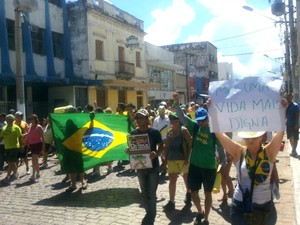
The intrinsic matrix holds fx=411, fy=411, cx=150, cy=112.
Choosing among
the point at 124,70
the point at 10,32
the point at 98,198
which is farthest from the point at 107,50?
the point at 98,198

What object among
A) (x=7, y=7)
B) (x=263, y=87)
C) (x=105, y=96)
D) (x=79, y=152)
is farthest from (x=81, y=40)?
(x=263, y=87)

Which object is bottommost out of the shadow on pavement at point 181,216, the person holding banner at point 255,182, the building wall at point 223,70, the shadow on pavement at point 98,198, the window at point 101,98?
the shadow on pavement at point 181,216

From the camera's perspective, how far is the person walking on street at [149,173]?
5469 mm

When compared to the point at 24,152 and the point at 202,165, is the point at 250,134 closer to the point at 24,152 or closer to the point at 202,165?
the point at 202,165

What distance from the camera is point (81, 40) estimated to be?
2486 cm

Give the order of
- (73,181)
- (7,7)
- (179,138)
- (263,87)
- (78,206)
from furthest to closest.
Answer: (7,7)
(73,181)
(78,206)
(179,138)
(263,87)

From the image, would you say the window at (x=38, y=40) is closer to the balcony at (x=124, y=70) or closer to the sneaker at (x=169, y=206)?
the balcony at (x=124, y=70)

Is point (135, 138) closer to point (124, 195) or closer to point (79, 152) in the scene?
point (124, 195)

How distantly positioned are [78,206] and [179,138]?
2083mm

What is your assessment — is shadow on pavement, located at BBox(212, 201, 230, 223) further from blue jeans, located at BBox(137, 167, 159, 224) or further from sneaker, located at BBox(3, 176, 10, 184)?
sneaker, located at BBox(3, 176, 10, 184)

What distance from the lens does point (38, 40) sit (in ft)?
71.2

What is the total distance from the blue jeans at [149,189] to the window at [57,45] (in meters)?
18.7

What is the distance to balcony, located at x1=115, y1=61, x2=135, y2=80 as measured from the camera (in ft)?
92.2

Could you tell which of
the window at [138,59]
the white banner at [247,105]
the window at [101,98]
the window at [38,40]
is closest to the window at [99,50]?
the window at [101,98]
